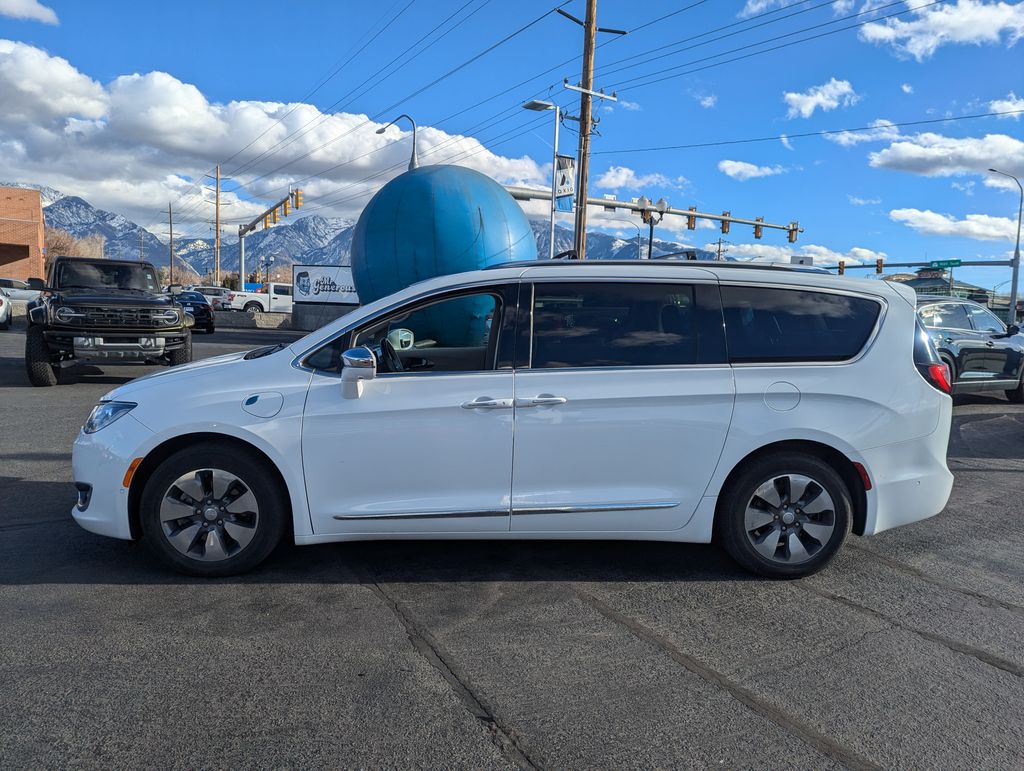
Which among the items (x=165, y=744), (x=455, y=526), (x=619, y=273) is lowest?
(x=165, y=744)

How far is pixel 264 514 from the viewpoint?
13.6ft

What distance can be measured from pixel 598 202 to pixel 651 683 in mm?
27556

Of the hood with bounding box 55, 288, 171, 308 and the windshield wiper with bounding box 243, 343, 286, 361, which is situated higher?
the hood with bounding box 55, 288, 171, 308

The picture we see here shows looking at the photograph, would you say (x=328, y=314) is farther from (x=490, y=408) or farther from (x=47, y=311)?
(x=490, y=408)

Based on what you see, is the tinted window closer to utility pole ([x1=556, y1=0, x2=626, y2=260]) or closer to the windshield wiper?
the windshield wiper

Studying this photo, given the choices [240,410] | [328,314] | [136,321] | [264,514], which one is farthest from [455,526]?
[328,314]

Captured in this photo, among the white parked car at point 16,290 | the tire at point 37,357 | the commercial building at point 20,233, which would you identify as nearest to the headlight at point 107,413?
the tire at point 37,357

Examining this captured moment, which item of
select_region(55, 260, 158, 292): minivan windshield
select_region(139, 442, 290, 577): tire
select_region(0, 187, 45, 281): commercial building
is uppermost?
select_region(0, 187, 45, 281): commercial building

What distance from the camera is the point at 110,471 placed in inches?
163

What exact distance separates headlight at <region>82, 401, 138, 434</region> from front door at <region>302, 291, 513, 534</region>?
102cm

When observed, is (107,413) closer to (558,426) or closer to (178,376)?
(178,376)

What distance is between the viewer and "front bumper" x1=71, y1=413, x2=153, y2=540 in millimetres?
4098

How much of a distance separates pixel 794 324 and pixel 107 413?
3957 mm

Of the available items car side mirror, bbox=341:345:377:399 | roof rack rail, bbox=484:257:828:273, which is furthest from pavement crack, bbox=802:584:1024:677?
car side mirror, bbox=341:345:377:399
